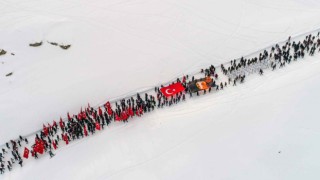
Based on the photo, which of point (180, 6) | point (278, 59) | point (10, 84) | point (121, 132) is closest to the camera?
point (121, 132)

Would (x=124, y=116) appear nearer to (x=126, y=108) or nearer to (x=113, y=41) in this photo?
(x=126, y=108)

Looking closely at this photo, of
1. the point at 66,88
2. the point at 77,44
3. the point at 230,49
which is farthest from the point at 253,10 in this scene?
the point at 66,88

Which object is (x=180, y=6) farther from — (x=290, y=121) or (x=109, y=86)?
(x=290, y=121)

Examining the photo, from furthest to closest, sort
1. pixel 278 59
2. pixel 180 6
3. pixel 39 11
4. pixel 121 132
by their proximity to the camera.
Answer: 1. pixel 180 6
2. pixel 39 11
3. pixel 278 59
4. pixel 121 132

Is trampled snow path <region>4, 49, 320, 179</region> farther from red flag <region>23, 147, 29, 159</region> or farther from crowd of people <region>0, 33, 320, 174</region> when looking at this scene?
red flag <region>23, 147, 29, 159</region>

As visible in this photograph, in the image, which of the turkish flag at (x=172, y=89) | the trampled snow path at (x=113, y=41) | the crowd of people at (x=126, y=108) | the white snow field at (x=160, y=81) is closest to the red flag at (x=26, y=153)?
the crowd of people at (x=126, y=108)

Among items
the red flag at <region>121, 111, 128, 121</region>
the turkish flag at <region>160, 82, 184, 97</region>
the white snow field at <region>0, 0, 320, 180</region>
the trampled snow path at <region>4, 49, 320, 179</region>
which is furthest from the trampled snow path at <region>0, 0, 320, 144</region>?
the trampled snow path at <region>4, 49, 320, 179</region>

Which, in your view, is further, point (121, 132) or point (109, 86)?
point (109, 86)

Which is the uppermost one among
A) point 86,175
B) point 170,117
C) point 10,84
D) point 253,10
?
point 253,10

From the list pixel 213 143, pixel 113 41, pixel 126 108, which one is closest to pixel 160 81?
pixel 126 108
